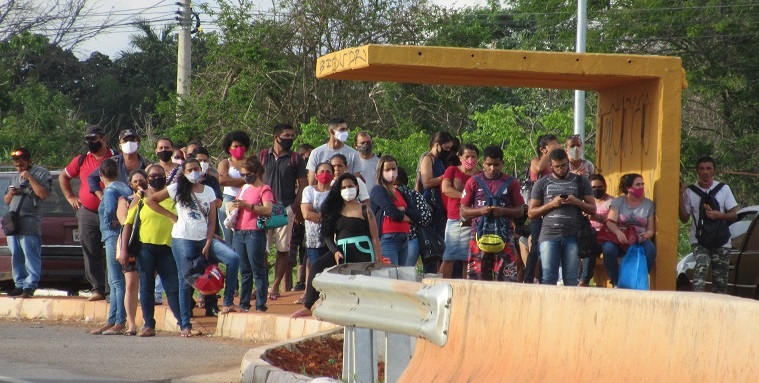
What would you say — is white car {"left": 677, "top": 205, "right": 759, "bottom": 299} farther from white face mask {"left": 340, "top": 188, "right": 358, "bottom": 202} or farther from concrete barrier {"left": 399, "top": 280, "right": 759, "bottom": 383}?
concrete barrier {"left": 399, "top": 280, "right": 759, "bottom": 383}

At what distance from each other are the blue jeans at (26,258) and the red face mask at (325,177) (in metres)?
4.16

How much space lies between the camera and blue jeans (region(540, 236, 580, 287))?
11.8m

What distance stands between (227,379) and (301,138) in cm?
1539

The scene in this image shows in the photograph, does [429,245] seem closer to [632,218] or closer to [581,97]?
[632,218]

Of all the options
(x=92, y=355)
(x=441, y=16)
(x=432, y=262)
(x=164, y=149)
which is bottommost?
(x=92, y=355)

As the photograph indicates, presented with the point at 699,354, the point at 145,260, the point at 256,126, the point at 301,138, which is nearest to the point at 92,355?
the point at 145,260

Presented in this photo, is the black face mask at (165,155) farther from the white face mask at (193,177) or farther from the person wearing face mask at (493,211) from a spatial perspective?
the person wearing face mask at (493,211)

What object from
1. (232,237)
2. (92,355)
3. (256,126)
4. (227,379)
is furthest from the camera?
(256,126)

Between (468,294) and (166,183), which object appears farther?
(166,183)

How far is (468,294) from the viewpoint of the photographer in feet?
23.9

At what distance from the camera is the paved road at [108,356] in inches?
386

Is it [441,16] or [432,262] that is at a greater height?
[441,16]

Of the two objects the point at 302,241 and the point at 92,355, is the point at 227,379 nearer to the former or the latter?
the point at 92,355

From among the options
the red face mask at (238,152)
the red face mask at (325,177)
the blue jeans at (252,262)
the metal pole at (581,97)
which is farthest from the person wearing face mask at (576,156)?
the metal pole at (581,97)
